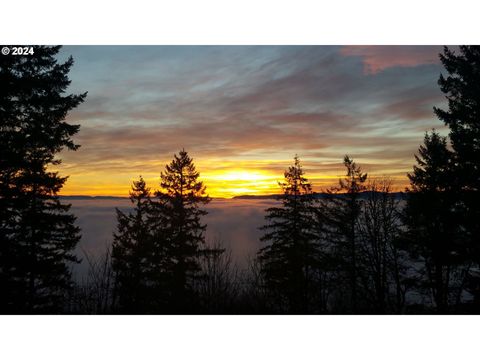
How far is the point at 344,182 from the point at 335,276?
4.81 meters

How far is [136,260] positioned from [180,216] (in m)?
2.69

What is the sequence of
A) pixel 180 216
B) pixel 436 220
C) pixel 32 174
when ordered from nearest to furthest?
pixel 32 174
pixel 436 220
pixel 180 216

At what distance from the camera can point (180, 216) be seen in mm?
13430

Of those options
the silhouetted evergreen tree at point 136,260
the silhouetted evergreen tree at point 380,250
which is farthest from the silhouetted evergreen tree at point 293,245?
the silhouetted evergreen tree at point 136,260

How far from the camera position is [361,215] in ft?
39.9

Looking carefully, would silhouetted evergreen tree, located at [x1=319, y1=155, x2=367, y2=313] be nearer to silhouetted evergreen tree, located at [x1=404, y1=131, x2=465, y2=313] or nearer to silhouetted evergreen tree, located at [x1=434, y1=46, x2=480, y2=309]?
silhouetted evergreen tree, located at [x1=404, y1=131, x2=465, y2=313]

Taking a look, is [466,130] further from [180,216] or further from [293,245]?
[180,216]

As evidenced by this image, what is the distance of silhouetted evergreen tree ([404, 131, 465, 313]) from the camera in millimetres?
7750

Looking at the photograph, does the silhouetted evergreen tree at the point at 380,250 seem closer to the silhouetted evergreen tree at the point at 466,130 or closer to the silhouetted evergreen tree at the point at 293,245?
the silhouetted evergreen tree at the point at 293,245

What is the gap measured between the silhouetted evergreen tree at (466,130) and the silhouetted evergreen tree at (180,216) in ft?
28.7

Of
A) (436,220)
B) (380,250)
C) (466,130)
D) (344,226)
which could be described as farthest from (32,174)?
(380,250)

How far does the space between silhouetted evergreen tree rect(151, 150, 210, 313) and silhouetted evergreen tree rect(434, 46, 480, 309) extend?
8756 mm
